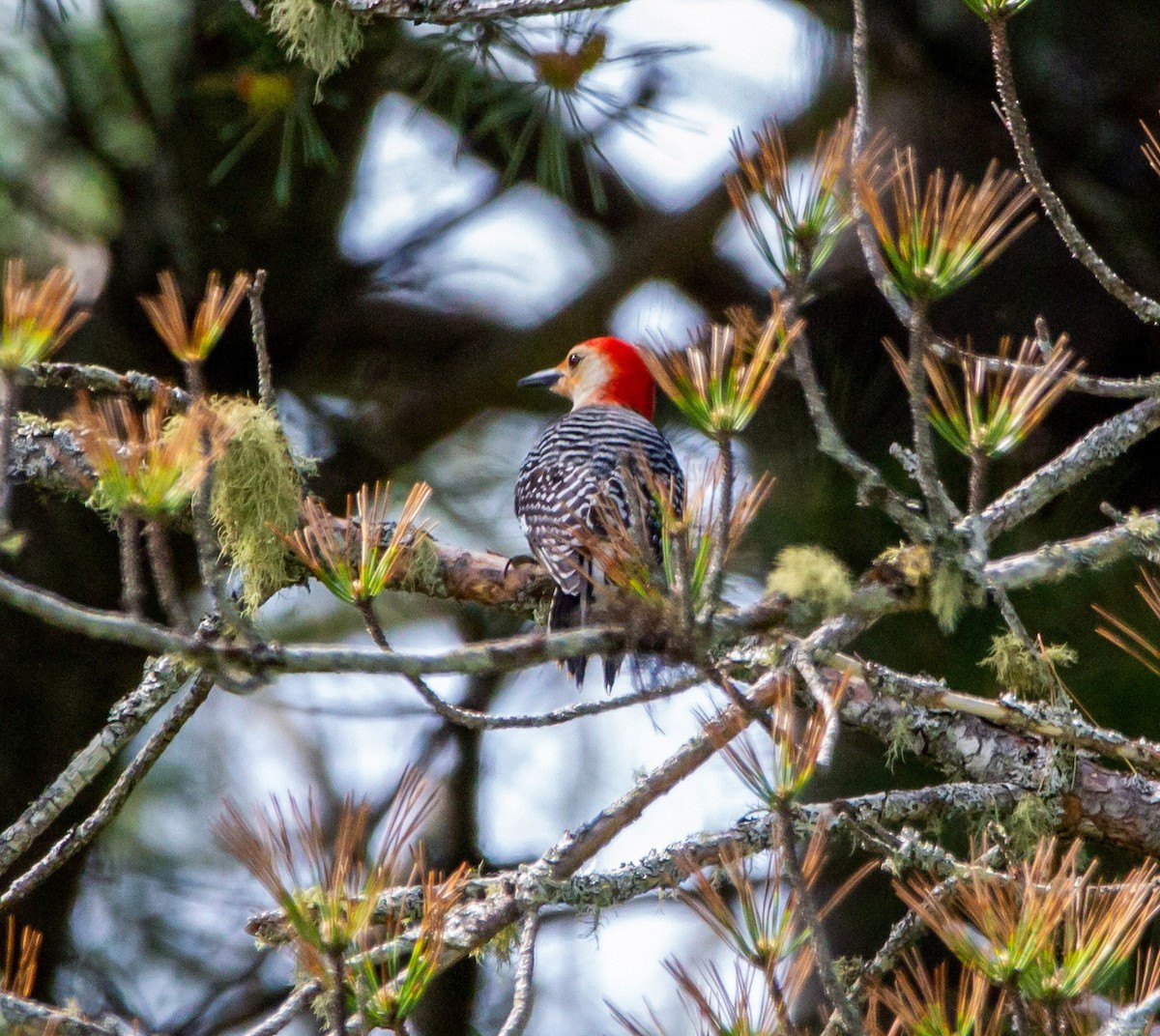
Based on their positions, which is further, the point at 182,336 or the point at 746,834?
the point at 746,834

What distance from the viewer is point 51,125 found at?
14.4 feet

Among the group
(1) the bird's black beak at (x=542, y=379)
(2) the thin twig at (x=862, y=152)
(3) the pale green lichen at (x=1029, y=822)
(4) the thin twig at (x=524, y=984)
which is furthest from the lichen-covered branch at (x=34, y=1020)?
(1) the bird's black beak at (x=542, y=379)

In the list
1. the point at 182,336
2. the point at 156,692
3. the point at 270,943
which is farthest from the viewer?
the point at 156,692

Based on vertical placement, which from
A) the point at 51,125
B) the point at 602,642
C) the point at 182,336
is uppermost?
the point at 51,125

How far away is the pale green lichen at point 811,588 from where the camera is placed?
5.11 feet

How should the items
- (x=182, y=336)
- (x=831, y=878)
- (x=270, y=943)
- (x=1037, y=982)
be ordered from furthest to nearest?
(x=831, y=878)
(x=270, y=943)
(x=182, y=336)
(x=1037, y=982)

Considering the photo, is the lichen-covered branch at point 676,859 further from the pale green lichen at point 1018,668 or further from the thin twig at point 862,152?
the thin twig at point 862,152

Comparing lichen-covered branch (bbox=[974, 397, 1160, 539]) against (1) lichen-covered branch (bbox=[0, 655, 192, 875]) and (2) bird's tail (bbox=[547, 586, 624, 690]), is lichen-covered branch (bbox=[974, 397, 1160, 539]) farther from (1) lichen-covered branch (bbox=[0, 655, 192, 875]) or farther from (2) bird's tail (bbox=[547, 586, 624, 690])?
(1) lichen-covered branch (bbox=[0, 655, 192, 875])

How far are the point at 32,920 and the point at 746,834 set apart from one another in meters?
2.85

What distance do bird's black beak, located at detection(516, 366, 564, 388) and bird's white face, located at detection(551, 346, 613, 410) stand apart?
2cm

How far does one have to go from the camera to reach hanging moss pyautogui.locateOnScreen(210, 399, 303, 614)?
2.84m

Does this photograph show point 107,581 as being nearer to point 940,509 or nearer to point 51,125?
point 51,125

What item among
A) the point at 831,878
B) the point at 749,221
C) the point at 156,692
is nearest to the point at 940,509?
the point at 749,221

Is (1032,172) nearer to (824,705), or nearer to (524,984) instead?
(824,705)
